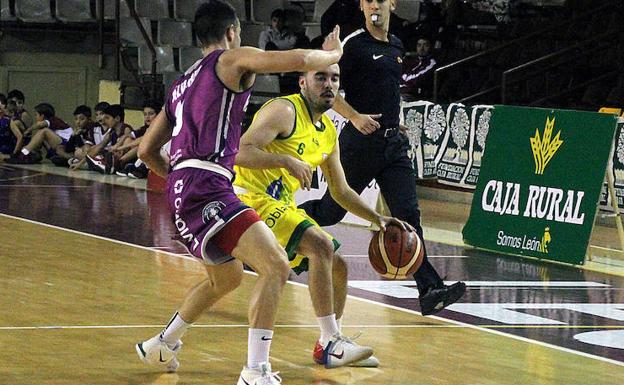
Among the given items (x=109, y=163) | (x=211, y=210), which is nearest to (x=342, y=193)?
(x=211, y=210)

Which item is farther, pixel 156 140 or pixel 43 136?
pixel 43 136

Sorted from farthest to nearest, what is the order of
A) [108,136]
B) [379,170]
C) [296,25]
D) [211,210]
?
[296,25] → [108,136] → [379,170] → [211,210]

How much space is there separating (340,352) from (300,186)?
3.00ft

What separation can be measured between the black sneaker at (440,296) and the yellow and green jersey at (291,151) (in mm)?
1649

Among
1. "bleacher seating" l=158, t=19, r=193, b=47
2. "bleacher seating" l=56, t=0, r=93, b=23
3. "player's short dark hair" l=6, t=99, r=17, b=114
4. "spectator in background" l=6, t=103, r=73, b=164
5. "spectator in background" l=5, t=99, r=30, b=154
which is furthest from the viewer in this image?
"bleacher seating" l=56, t=0, r=93, b=23

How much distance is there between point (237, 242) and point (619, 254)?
292 inches

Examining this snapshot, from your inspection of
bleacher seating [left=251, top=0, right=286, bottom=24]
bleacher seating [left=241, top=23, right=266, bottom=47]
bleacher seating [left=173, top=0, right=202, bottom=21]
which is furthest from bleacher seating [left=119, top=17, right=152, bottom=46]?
bleacher seating [left=251, top=0, right=286, bottom=24]

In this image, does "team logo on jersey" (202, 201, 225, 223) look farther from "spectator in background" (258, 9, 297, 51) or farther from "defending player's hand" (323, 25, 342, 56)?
"spectator in background" (258, 9, 297, 51)

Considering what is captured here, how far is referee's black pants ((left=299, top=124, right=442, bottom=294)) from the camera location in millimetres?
9406

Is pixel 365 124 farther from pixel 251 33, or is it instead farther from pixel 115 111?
pixel 251 33

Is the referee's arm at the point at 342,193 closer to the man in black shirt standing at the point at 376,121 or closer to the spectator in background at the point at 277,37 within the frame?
the man in black shirt standing at the point at 376,121

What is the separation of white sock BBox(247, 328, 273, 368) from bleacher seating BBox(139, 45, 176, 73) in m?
18.5

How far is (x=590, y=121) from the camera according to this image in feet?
41.4

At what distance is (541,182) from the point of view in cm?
1303
